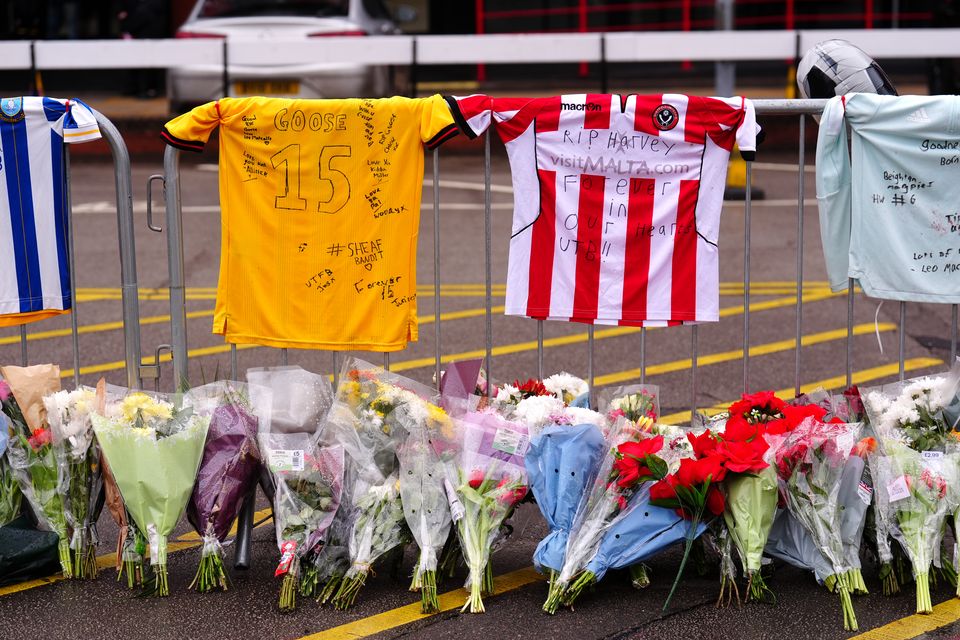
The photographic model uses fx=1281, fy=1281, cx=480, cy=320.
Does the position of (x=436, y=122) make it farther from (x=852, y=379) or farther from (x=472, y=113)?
(x=852, y=379)

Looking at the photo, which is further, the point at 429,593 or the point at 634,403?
the point at 634,403

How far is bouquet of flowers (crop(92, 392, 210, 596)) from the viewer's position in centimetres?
440

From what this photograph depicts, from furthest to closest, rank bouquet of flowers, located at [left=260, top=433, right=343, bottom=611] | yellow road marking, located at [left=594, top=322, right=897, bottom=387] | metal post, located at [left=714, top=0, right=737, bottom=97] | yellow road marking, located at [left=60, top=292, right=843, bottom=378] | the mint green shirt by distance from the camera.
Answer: metal post, located at [left=714, top=0, right=737, bottom=97] → yellow road marking, located at [left=60, top=292, right=843, bottom=378] → yellow road marking, located at [left=594, top=322, right=897, bottom=387] → the mint green shirt → bouquet of flowers, located at [left=260, top=433, right=343, bottom=611]

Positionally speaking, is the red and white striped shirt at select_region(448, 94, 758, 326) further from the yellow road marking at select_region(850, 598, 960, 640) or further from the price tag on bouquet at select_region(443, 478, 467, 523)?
the yellow road marking at select_region(850, 598, 960, 640)

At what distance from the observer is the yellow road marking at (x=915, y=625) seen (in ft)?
13.7

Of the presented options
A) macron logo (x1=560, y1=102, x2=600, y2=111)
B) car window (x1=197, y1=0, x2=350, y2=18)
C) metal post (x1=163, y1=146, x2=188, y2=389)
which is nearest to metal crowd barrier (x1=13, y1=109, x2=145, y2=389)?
metal post (x1=163, y1=146, x2=188, y2=389)

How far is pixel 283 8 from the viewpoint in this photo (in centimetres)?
1398

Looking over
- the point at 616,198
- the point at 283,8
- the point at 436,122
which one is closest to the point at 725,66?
the point at 283,8

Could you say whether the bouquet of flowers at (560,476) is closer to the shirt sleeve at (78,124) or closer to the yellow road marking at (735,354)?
the shirt sleeve at (78,124)

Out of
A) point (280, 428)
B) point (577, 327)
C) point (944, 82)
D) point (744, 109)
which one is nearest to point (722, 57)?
point (944, 82)

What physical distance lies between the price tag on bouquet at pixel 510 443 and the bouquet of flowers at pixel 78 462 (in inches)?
56.4

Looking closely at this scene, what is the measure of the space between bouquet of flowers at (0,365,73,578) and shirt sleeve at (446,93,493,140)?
1.85m

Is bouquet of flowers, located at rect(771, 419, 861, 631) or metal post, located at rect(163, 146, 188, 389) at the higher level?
metal post, located at rect(163, 146, 188, 389)

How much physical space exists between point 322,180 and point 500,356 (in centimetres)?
282
